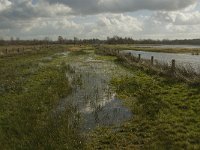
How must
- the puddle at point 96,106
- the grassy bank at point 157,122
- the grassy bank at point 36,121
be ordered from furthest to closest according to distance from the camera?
the puddle at point 96,106 < the grassy bank at point 157,122 < the grassy bank at point 36,121

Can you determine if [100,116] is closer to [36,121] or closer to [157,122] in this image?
[157,122]

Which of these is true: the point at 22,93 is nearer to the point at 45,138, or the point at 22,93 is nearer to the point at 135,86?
the point at 135,86

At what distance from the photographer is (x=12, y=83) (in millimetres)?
21000

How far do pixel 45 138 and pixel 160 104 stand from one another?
6551 mm

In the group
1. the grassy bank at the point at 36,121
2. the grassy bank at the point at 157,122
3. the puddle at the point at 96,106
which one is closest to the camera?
the grassy bank at the point at 36,121

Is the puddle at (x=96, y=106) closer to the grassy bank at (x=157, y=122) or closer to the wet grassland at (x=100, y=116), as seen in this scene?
the wet grassland at (x=100, y=116)

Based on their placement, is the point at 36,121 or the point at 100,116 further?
the point at 100,116

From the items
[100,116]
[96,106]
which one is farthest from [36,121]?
[96,106]

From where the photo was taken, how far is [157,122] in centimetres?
1169

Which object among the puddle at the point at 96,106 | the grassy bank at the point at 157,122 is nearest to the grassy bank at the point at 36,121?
the puddle at the point at 96,106

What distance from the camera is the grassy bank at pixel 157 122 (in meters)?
9.41

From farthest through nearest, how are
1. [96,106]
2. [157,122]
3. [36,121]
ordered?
[96,106] < [157,122] < [36,121]

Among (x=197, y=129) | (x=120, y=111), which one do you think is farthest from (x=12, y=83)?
(x=197, y=129)

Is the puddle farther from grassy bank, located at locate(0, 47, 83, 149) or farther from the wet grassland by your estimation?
grassy bank, located at locate(0, 47, 83, 149)
